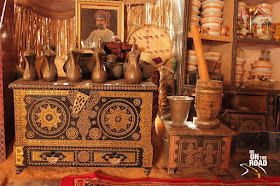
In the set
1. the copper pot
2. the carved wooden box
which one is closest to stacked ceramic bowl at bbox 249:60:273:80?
the carved wooden box

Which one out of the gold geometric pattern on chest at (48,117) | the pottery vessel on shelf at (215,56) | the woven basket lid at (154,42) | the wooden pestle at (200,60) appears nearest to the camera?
the gold geometric pattern on chest at (48,117)

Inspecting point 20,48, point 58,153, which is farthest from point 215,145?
point 20,48

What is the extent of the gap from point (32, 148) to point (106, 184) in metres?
0.80

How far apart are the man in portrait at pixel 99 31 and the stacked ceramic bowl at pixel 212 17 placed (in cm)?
130

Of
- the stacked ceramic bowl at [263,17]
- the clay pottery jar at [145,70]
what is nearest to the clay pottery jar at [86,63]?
the clay pottery jar at [145,70]

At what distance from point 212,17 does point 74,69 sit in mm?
1896

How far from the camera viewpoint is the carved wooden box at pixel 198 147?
219cm

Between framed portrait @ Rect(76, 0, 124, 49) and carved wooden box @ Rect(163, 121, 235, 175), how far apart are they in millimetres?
1688

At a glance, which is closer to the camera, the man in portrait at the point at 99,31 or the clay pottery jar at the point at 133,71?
the clay pottery jar at the point at 133,71

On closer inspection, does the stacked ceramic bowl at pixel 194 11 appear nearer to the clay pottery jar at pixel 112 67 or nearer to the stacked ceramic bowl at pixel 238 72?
the stacked ceramic bowl at pixel 238 72

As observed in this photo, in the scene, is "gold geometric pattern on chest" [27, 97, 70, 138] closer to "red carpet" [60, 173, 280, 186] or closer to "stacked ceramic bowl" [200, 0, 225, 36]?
"red carpet" [60, 173, 280, 186]

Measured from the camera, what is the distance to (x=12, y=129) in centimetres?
279

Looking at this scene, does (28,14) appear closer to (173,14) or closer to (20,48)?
(20,48)

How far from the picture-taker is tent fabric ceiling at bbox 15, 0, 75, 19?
3.10 metres
